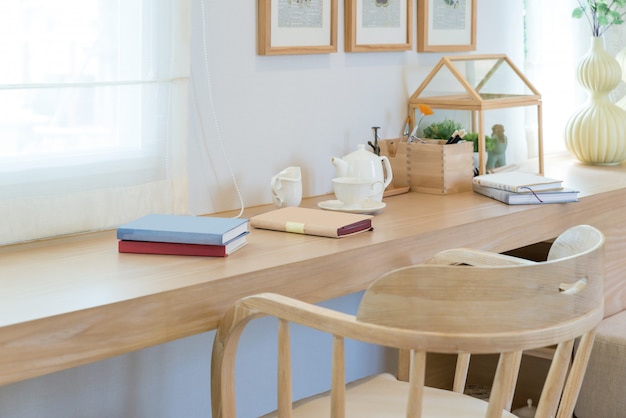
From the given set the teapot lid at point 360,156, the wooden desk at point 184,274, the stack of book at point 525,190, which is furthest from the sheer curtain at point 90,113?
the stack of book at point 525,190

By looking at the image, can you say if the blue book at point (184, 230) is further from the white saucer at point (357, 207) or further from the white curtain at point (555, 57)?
the white curtain at point (555, 57)

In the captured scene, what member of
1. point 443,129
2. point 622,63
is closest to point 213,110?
point 443,129

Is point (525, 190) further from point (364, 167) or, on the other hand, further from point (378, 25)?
point (378, 25)

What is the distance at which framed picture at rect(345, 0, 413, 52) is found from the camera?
2447 millimetres

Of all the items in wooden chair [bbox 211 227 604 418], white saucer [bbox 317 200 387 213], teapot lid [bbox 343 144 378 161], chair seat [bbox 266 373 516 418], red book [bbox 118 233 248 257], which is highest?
teapot lid [bbox 343 144 378 161]

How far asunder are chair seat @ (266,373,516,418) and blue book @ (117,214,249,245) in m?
0.34

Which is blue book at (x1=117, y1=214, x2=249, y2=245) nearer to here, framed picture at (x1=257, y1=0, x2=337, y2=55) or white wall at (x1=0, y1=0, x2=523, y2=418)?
white wall at (x1=0, y1=0, x2=523, y2=418)

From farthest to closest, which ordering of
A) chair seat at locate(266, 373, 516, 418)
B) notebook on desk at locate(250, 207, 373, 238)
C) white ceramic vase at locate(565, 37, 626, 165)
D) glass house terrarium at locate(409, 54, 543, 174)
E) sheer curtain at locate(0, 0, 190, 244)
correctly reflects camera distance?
white ceramic vase at locate(565, 37, 626, 165), glass house terrarium at locate(409, 54, 543, 174), notebook on desk at locate(250, 207, 373, 238), sheer curtain at locate(0, 0, 190, 244), chair seat at locate(266, 373, 516, 418)

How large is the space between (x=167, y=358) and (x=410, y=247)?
0.65 meters

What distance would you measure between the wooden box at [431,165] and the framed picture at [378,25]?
0.89 ft

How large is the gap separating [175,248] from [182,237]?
33 mm

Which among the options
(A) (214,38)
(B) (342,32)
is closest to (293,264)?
(A) (214,38)

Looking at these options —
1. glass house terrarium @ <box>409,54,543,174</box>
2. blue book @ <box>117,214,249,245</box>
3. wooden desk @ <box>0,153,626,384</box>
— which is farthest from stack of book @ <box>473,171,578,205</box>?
blue book @ <box>117,214,249,245</box>

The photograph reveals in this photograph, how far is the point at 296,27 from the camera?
229cm
